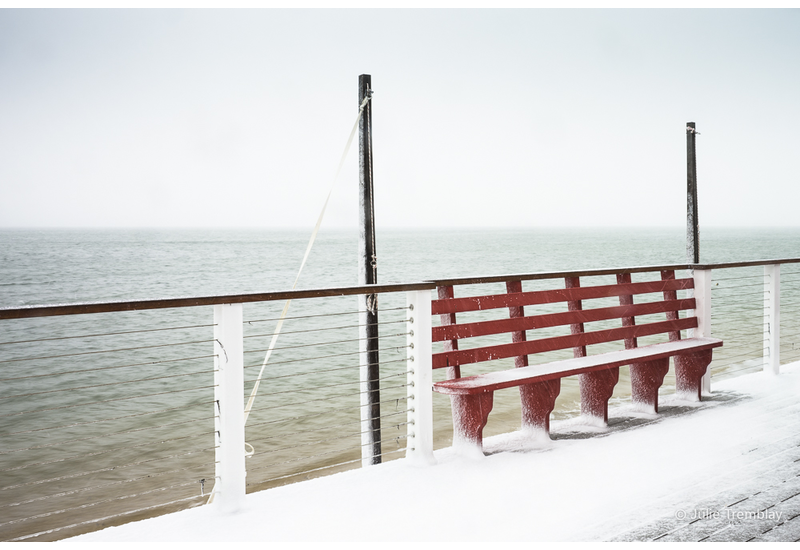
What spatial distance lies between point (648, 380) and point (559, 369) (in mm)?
984

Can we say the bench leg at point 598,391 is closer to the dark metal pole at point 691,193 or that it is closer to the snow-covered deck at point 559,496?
the snow-covered deck at point 559,496

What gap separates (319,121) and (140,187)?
1960 centimetres

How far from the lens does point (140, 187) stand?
217 feet

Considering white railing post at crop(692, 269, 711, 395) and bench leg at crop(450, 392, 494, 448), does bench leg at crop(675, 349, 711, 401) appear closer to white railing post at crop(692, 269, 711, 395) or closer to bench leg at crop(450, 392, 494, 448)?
white railing post at crop(692, 269, 711, 395)

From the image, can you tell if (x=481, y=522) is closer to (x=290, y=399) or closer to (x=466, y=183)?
(x=290, y=399)

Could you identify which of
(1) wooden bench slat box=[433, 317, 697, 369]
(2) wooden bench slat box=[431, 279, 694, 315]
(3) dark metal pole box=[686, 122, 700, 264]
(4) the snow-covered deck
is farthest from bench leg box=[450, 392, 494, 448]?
(3) dark metal pole box=[686, 122, 700, 264]

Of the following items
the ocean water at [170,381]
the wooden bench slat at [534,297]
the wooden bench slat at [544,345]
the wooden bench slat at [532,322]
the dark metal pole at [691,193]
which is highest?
the dark metal pole at [691,193]

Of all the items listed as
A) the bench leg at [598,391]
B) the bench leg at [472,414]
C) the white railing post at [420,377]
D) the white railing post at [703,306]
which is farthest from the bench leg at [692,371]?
the white railing post at [420,377]

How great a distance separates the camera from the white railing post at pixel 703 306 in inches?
204

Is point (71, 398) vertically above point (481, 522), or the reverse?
point (481, 522)

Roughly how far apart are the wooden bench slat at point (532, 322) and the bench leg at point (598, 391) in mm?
366

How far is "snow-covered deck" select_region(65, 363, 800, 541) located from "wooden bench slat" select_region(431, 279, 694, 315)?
0.84 m

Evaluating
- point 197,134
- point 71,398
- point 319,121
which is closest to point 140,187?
point 197,134
